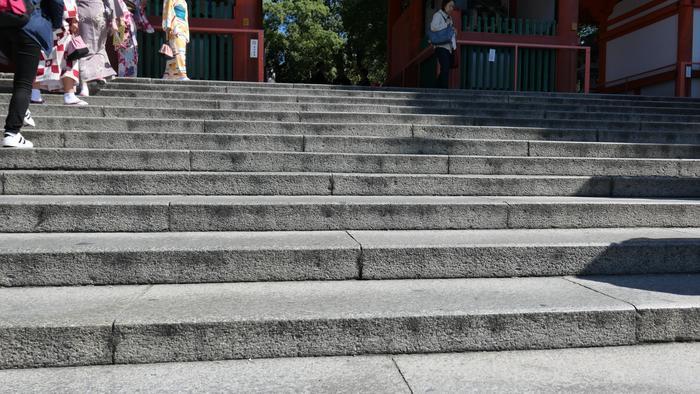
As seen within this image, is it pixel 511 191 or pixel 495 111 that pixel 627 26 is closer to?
pixel 495 111

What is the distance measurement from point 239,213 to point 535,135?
3.90 m

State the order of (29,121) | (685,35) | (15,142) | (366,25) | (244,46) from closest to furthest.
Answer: (15,142) → (29,121) → (244,46) → (685,35) → (366,25)

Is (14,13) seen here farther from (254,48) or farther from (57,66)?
(254,48)

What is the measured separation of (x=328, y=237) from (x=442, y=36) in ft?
25.9

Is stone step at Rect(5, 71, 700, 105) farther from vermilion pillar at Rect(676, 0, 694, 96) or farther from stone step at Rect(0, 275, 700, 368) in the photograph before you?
stone step at Rect(0, 275, 700, 368)

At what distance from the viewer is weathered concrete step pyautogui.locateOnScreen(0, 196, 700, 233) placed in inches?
152

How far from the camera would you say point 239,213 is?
4055 mm

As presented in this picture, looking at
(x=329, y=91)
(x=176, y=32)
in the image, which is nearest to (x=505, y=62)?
(x=329, y=91)

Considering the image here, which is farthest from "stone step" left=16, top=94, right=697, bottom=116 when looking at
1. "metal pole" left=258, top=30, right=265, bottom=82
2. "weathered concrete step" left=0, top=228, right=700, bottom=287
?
"metal pole" left=258, top=30, right=265, bottom=82

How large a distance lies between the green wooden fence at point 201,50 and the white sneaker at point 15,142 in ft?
21.7

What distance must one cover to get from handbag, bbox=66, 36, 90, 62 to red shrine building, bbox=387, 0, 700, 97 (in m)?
7.54

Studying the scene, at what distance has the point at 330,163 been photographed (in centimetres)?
532

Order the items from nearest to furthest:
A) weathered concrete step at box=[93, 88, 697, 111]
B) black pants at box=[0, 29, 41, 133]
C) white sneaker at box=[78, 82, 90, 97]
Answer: black pants at box=[0, 29, 41, 133] < white sneaker at box=[78, 82, 90, 97] < weathered concrete step at box=[93, 88, 697, 111]

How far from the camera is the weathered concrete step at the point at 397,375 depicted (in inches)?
97.5
